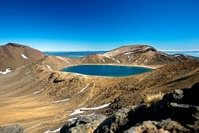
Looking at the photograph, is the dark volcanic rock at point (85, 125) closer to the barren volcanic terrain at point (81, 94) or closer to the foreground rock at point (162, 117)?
the foreground rock at point (162, 117)

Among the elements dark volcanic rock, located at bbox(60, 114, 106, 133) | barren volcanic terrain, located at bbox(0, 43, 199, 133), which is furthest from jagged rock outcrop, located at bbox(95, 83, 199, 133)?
barren volcanic terrain, located at bbox(0, 43, 199, 133)

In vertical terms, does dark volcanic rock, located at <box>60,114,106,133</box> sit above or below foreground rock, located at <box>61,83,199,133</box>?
below

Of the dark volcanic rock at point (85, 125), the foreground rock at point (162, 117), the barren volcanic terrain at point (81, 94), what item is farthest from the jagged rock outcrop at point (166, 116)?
the barren volcanic terrain at point (81, 94)

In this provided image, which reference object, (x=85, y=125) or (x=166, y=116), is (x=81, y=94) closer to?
(x=85, y=125)

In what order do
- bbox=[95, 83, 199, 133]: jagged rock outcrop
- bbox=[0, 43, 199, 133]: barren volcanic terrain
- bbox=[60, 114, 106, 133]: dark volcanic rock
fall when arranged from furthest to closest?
bbox=[0, 43, 199, 133]: barren volcanic terrain < bbox=[60, 114, 106, 133]: dark volcanic rock < bbox=[95, 83, 199, 133]: jagged rock outcrop

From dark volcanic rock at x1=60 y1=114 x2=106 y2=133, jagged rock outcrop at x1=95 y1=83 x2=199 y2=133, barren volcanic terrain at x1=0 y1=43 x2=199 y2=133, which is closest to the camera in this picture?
jagged rock outcrop at x1=95 y1=83 x2=199 y2=133

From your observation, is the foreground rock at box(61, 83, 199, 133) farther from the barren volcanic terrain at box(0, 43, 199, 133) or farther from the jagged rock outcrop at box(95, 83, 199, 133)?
the barren volcanic terrain at box(0, 43, 199, 133)

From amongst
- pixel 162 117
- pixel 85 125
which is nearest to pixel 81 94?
pixel 85 125

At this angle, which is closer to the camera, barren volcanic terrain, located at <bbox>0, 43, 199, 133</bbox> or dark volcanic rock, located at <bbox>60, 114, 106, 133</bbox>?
dark volcanic rock, located at <bbox>60, 114, 106, 133</bbox>

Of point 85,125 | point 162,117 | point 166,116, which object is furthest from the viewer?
point 85,125
